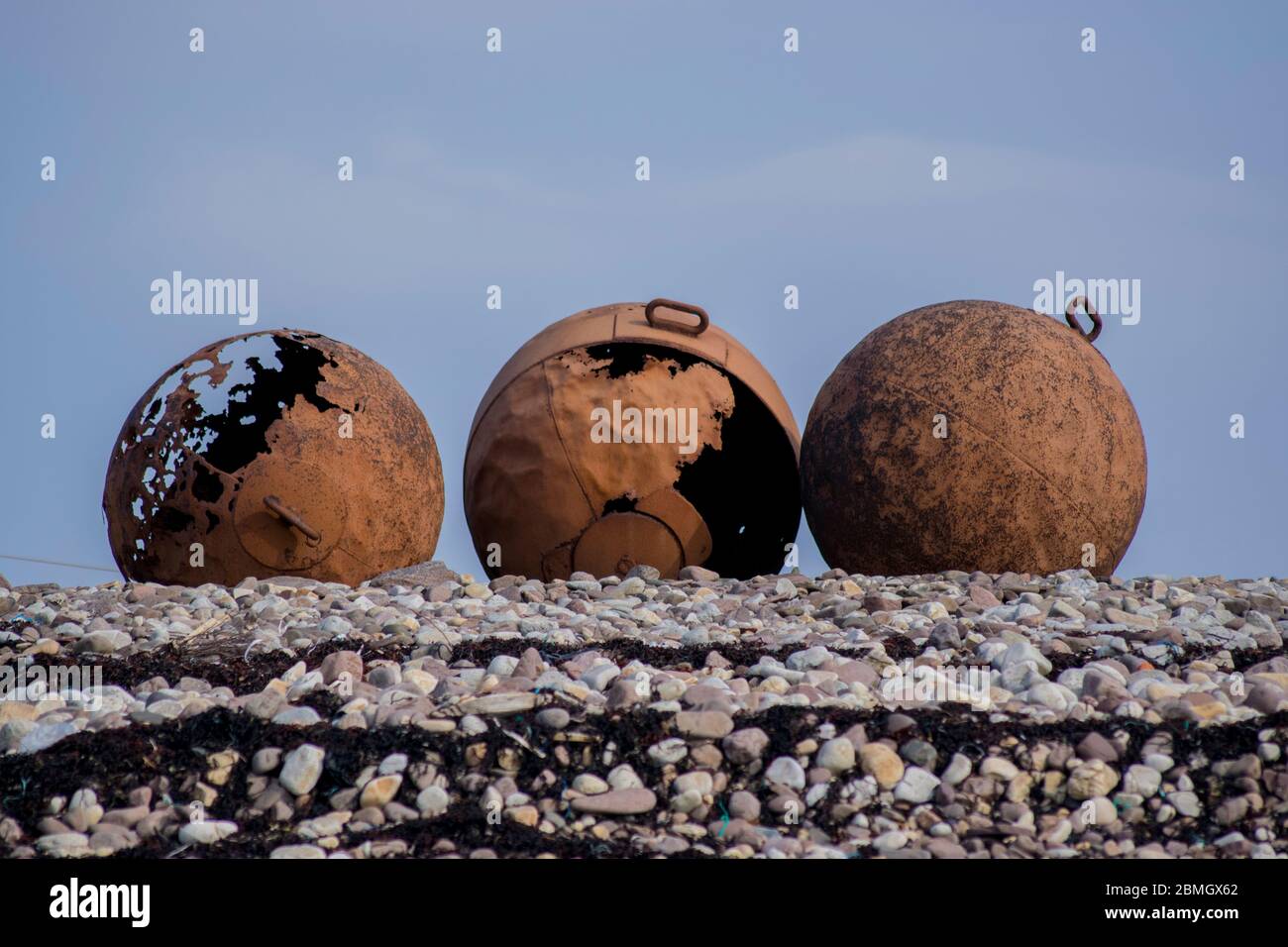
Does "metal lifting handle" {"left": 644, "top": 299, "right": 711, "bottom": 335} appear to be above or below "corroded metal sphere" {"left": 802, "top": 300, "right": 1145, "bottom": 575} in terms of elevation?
above

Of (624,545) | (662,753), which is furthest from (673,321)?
(662,753)

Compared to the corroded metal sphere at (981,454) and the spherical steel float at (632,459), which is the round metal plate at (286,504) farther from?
the corroded metal sphere at (981,454)

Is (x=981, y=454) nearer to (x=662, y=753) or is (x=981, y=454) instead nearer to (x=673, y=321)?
(x=673, y=321)

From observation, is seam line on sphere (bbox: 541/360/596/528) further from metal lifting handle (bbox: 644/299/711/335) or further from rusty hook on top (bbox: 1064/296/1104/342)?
rusty hook on top (bbox: 1064/296/1104/342)

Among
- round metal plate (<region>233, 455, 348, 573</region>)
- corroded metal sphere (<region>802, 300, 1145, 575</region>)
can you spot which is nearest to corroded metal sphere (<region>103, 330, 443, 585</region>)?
round metal plate (<region>233, 455, 348, 573</region>)

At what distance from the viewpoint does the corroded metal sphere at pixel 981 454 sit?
8.70 metres

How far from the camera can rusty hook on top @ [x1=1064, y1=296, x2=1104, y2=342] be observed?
31.9 ft

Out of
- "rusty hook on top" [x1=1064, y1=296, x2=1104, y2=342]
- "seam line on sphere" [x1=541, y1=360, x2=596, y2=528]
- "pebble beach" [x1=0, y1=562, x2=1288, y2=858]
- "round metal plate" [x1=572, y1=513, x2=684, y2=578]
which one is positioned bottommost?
Result: "pebble beach" [x1=0, y1=562, x2=1288, y2=858]

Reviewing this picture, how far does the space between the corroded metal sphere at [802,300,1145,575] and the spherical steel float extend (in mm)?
1200

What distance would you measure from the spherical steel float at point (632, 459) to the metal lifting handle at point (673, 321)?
0.04 ft

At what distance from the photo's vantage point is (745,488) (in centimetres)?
1037

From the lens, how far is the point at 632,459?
10.1 metres

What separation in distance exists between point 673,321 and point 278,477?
316 centimetres
